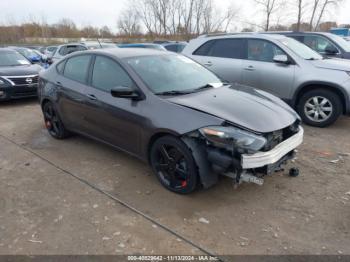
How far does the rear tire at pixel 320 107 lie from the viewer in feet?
17.5

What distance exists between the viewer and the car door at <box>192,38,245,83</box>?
643 centimetres

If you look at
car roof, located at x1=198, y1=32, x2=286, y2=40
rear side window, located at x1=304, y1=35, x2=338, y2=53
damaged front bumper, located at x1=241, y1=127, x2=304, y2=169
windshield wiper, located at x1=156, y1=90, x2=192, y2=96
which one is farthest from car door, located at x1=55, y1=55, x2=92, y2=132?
rear side window, located at x1=304, y1=35, x2=338, y2=53

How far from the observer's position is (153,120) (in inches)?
130

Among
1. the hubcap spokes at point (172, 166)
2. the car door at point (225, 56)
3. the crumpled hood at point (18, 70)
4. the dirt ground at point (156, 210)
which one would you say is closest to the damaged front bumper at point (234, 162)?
the hubcap spokes at point (172, 166)

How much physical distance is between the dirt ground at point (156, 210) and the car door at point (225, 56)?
8.63ft

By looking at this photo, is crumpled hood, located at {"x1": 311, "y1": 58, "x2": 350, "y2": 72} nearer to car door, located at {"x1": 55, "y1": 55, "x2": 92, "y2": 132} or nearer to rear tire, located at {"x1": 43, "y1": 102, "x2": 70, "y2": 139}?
car door, located at {"x1": 55, "y1": 55, "x2": 92, "y2": 132}

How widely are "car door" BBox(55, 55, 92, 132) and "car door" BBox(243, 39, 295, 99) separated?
11.3ft

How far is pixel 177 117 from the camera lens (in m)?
3.13

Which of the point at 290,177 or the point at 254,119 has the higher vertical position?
the point at 254,119

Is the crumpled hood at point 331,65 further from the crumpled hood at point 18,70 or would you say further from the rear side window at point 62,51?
the rear side window at point 62,51

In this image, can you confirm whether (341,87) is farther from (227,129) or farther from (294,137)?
(227,129)

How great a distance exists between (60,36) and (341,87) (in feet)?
191

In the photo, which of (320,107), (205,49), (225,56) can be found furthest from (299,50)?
(205,49)

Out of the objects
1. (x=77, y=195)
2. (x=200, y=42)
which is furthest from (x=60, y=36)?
(x=77, y=195)
